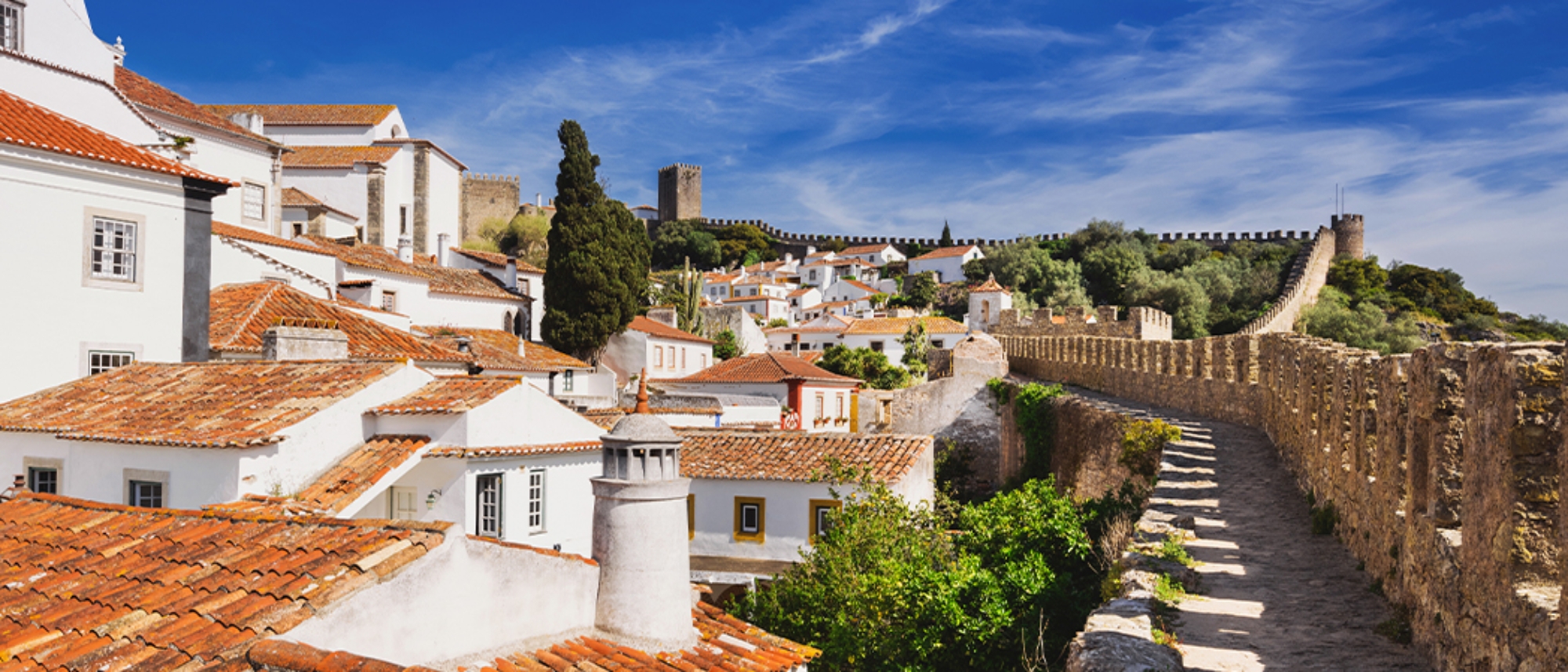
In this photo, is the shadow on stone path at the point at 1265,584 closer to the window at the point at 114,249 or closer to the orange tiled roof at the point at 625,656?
the orange tiled roof at the point at 625,656

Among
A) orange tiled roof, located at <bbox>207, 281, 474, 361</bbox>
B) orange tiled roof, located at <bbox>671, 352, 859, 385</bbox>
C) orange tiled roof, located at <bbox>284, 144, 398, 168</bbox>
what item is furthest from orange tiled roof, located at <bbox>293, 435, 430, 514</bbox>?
orange tiled roof, located at <bbox>284, 144, 398, 168</bbox>

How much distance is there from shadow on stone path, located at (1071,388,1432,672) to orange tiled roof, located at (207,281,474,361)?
39.7ft

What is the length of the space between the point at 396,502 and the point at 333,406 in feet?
5.18

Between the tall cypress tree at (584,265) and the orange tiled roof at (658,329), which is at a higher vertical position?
the tall cypress tree at (584,265)

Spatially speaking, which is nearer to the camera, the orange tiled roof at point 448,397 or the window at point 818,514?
the orange tiled roof at point 448,397

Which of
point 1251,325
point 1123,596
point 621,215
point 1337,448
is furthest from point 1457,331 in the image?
point 1123,596

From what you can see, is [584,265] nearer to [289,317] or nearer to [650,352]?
[650,352]

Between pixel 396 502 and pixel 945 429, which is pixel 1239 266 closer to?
pixel 945 429

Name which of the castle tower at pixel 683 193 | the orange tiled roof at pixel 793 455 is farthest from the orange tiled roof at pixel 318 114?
the castle tower at pixel 683 193

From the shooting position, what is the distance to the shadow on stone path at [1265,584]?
614cm

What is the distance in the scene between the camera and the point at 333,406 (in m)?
11.3

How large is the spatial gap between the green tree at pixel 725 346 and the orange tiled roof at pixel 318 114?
20.0m

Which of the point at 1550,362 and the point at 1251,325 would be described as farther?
the point at 1251,325

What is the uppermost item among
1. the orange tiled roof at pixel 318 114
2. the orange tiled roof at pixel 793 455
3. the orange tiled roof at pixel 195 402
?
the orange tiled roof at pixel 318 114
